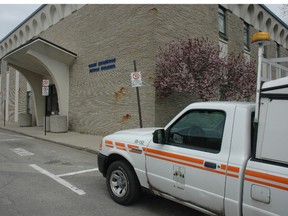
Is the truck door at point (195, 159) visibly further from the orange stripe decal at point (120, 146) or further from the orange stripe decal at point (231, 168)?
the orange stripe decal at point (120, 146)

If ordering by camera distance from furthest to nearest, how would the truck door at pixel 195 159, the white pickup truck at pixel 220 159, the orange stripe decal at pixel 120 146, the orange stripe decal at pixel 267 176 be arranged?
the orange stripe decal at pixel 120 146, the truck door at pixel 195 159, the white pickup truck at pixel 220 159, the orange stripe decal at pixel 267 176

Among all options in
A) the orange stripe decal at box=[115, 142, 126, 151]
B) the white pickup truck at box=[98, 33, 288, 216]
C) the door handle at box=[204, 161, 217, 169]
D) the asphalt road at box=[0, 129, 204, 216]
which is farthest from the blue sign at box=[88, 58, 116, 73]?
the door handle at box=[204, 161, 217, 169]

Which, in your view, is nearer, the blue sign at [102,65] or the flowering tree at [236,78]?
the flowering tree at [236,78]

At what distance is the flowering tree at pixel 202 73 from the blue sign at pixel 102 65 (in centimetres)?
322

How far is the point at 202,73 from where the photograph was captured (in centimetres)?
955

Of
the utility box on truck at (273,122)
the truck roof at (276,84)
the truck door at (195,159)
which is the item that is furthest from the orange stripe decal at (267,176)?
the truck roof at (276,84)

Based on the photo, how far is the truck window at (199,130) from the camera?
121 inches

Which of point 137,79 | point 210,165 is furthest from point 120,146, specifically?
point 137,79

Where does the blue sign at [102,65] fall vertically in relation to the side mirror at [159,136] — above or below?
above

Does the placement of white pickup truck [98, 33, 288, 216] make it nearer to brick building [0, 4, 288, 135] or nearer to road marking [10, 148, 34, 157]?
road marking [10, 148, 34, 157]

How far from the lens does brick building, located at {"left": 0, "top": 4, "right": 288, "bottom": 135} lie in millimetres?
11281

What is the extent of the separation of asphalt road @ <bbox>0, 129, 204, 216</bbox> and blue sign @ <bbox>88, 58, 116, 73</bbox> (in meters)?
6.50

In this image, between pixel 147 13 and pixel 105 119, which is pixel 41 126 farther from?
pixel 147 13

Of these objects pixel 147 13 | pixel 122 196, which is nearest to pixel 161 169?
pixel 122 196
